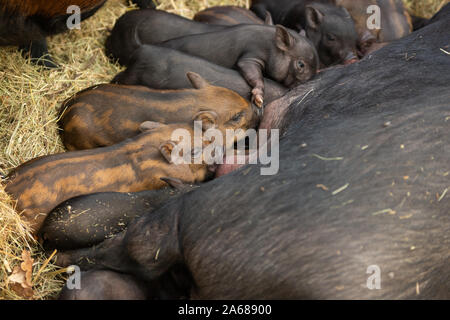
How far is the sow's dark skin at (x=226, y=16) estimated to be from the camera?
4.00 m

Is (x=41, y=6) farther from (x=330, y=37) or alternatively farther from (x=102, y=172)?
(x=330, y=37)

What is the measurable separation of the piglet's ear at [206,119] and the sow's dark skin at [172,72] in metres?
0.37

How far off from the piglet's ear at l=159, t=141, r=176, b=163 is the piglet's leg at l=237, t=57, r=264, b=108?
0.64 meters

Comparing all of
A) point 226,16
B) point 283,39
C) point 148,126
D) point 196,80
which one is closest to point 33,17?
point 148,126

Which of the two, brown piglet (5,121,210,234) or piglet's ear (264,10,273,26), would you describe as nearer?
brown piglet (5,121,210,234)

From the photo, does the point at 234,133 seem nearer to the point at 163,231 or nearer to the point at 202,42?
the point at 202,42

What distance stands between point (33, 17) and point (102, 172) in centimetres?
93

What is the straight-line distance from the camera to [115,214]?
2.23 meters

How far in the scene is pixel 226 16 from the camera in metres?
4.02

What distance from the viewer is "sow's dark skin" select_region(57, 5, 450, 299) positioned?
163cm

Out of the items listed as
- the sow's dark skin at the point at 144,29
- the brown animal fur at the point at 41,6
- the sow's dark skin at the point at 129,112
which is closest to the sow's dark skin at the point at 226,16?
the sow's dark skin at the point at 144,29

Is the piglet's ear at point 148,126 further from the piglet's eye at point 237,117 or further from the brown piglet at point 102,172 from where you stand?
the piglet's eye at point 237,117

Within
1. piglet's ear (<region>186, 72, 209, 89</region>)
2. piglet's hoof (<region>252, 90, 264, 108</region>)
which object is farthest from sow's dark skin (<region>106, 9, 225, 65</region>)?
piglet's hoof (<region>252, 90, 264, 108</region>)

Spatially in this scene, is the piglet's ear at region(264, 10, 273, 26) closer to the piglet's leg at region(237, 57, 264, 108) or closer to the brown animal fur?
the piglet's leg at region(237, 57, 264, 108)
